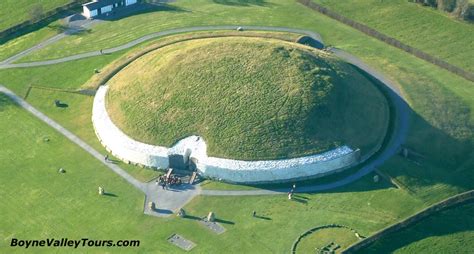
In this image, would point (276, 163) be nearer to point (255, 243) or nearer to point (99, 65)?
point (255, 243)

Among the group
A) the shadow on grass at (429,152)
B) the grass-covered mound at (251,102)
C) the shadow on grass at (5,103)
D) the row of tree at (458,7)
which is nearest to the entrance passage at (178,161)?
the grass-covered mound at (251,102)

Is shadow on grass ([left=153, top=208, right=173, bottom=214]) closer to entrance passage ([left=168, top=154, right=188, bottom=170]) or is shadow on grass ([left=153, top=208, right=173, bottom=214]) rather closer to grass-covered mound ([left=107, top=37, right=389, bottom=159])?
entrance passage ([left=168, top=154, right=188, bottom=170])

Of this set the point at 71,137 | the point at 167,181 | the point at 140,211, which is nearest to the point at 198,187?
the point at 167,181

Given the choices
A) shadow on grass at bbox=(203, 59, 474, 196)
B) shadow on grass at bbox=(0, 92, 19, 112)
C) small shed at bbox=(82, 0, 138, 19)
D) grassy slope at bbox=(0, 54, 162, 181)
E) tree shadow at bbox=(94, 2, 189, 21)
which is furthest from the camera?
tree shadow at bbox=(94, 2, 189, 21)

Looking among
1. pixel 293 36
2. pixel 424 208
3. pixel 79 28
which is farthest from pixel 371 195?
pixel 79 28

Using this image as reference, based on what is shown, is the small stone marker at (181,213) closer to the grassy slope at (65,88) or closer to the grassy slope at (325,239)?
the grassy slope at (65,88)

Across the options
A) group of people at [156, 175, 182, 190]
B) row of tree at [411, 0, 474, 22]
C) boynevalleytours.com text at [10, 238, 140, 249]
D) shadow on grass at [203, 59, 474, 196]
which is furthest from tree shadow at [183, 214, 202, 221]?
row of tree at [411, 0, 474, 22]

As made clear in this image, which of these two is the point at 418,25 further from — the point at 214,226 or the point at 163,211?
the point at 163,211
